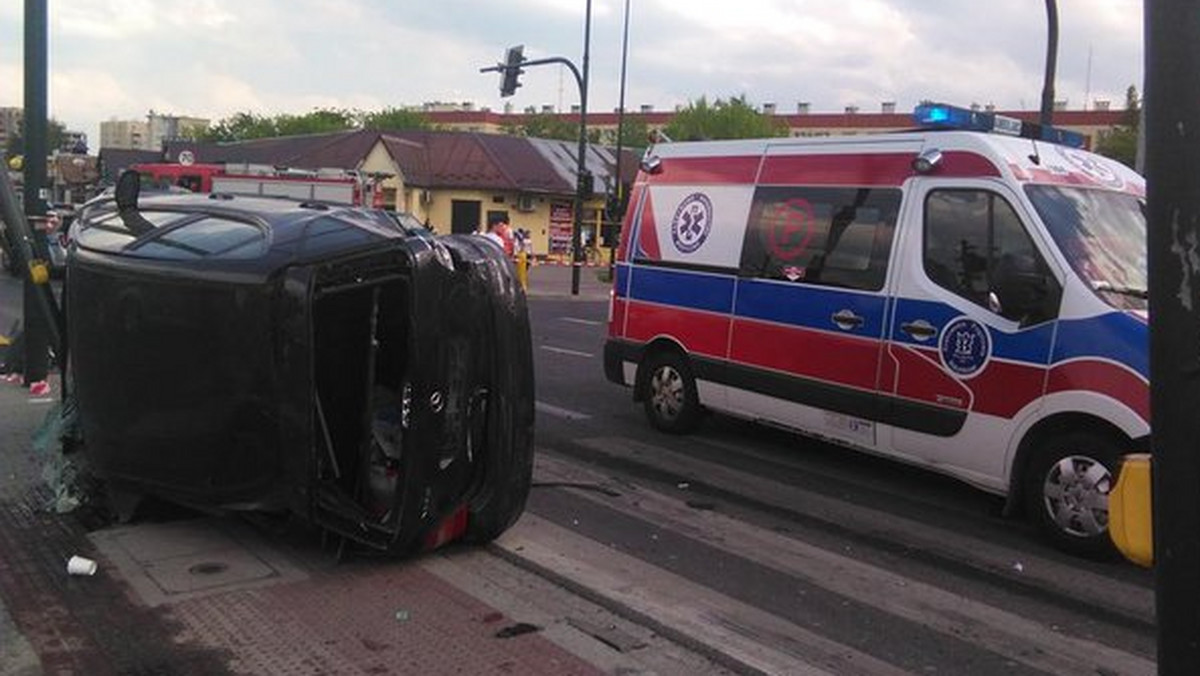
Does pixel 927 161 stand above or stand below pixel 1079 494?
above

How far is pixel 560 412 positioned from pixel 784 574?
4.52 metres

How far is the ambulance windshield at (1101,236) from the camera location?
6.05m

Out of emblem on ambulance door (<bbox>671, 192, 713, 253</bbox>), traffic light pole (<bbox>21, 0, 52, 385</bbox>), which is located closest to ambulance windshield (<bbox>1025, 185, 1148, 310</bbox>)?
emblem on ambulance door (<bbox>671, 192, 713, 253</bbox>)

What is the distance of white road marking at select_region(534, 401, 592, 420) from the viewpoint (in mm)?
9578

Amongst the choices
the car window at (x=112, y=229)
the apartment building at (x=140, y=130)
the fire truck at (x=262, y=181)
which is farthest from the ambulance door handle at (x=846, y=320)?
the apartment building at (x=140, y=130)

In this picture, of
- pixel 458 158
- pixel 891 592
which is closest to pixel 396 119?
pixel 458 158

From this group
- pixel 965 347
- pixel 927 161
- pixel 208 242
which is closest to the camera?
pixel 208 242

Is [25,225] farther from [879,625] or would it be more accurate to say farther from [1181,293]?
[1181,293]

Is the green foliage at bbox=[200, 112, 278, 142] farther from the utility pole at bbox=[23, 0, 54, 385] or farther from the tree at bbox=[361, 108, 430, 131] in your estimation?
the utility pole at bbox=[23, 0, 54, 385]

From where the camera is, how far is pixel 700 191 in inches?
344

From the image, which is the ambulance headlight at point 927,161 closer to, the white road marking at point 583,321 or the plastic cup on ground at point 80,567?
the plastic cup on ground at point 80,567

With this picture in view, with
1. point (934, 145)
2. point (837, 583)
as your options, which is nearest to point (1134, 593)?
point (837, 583)

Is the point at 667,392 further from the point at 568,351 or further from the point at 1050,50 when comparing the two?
the point at 1050,50

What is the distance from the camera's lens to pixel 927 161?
688 cm
